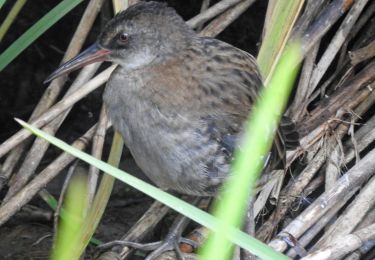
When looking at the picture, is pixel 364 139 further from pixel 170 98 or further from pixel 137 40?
pixel 137 40

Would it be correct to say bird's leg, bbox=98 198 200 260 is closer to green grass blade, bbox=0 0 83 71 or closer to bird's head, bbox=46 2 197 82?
bird's head, bbox=46 2 197 82

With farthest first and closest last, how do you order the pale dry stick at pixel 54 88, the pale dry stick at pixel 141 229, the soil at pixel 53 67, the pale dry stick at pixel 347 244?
the soil at pixel 53 67 < the pale dry stick at pixel 54 88 < the pale dry stick at pixel 141 229 < the pale dry stick at pixel 347 244

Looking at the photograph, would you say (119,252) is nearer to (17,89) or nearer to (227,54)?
(227,54)

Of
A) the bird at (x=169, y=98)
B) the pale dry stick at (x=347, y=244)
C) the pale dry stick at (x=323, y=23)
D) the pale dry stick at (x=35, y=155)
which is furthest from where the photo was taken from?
the pale dry stick at (x=323, y=23)

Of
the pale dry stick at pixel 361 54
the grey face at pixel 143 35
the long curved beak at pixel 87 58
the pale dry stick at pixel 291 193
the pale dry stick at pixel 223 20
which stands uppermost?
the grey face at pixel 143 35

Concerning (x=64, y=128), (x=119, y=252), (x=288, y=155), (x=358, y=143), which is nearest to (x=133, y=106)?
(x=119, y=252)

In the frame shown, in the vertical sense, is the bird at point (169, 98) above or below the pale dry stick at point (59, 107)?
above

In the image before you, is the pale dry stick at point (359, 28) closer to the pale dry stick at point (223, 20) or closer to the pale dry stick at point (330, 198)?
the pale dry stick at point (223, 20)

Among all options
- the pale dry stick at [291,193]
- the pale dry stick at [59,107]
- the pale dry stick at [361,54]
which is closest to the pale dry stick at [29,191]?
the pale dry stick at [59,107]
